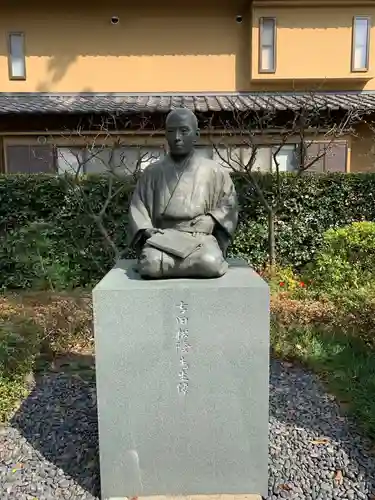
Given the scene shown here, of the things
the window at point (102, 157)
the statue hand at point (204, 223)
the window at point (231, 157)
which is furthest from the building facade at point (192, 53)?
the statue hand at point (204, 223)

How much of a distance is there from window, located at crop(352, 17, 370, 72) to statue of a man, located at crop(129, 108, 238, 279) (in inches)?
394

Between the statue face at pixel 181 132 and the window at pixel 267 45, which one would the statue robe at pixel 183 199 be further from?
the window at pixel 267 45

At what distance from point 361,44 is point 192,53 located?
4.52 m

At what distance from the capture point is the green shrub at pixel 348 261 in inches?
262

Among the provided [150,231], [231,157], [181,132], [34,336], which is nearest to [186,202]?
[150,231]

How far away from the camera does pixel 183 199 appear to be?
3020mm

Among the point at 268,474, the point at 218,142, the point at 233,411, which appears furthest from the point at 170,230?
the point at 218,142

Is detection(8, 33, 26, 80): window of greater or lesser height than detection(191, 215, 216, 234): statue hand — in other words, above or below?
above

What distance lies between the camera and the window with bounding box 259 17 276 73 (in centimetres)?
1102

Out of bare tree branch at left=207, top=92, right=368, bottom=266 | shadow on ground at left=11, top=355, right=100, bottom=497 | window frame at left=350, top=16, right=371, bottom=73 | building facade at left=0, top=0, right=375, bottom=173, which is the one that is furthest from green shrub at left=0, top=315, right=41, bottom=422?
window frame at left=350, top=16, right=371, bottom=73

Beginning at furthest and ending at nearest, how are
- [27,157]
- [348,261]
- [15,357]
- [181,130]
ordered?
1. [27,157]
2. [348,261]
3. [15,357]
4. [181,130]

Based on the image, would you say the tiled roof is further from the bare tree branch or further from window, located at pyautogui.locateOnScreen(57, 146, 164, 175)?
window, located at pyautogui.locateOnScreen(57, 146, 164, 175)

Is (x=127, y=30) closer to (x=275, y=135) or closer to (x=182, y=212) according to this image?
(x=275, y=135)

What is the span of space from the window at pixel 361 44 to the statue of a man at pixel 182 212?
10.0 metres
